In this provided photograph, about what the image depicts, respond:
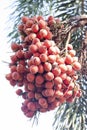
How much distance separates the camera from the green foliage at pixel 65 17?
2852 mm

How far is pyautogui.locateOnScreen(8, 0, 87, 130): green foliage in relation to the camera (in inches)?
112

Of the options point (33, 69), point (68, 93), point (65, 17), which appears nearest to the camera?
point (33, 69)

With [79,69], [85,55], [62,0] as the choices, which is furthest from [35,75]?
[62,0]

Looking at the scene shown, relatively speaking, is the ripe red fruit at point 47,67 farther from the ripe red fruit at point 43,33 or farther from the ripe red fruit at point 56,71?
the ripe red fruit at point 43,33

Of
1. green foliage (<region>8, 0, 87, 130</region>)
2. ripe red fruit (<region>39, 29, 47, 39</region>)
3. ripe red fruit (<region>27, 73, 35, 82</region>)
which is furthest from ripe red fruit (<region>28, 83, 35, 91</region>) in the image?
green foliage (<region>8, 0, 87, 130</region>)

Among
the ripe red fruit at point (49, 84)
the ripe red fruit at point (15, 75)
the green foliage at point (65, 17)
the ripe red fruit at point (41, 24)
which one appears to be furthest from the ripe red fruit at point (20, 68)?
the green foliage at point (65, 17)

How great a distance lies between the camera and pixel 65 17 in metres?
2.84

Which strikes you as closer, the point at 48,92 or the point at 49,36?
the point at 48,92

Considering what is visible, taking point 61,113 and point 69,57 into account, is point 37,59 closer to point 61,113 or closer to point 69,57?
point 69,57

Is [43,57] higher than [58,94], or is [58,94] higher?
[43,57]

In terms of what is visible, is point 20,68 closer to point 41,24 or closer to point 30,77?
point 30,77

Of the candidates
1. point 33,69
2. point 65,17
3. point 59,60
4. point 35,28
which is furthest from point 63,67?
point 65,17

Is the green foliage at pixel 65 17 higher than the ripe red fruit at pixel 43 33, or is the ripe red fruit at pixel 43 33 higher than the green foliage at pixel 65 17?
the ripe red fruit at pixel 43 33

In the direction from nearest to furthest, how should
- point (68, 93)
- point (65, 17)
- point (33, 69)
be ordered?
1. point (33, 69)
2. point (68, 93)
3. point (65, 17)
